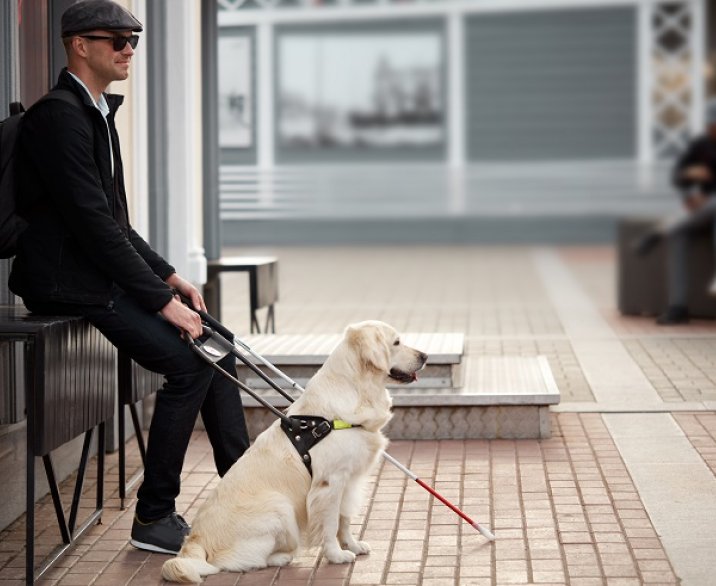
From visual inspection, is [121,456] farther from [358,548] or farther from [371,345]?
[371,345]

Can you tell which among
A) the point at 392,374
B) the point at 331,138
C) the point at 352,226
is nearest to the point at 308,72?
the point at 331,138

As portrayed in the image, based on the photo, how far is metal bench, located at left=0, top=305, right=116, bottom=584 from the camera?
487 cm

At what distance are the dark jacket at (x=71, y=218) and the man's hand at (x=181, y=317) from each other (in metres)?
0.04

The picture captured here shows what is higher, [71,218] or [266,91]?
[266,91]

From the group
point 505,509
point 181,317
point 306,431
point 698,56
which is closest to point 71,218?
point 181,317

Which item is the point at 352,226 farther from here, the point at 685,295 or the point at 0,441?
the point at 0,441

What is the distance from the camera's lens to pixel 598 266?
20.2 metres

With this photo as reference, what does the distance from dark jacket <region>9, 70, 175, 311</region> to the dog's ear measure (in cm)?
71

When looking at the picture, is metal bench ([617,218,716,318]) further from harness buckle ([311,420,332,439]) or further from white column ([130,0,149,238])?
harness buckle ([311,420,332,439])

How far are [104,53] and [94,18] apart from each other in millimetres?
135

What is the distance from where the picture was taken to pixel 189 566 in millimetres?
4949

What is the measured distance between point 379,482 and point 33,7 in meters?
2.76

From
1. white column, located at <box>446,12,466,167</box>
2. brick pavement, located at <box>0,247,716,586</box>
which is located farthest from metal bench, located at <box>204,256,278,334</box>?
white column, located at <box>446,12,466,167</box>

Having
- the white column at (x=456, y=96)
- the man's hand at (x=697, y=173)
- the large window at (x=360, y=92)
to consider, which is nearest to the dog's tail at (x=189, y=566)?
the man's hand at (x=697, y=173)
